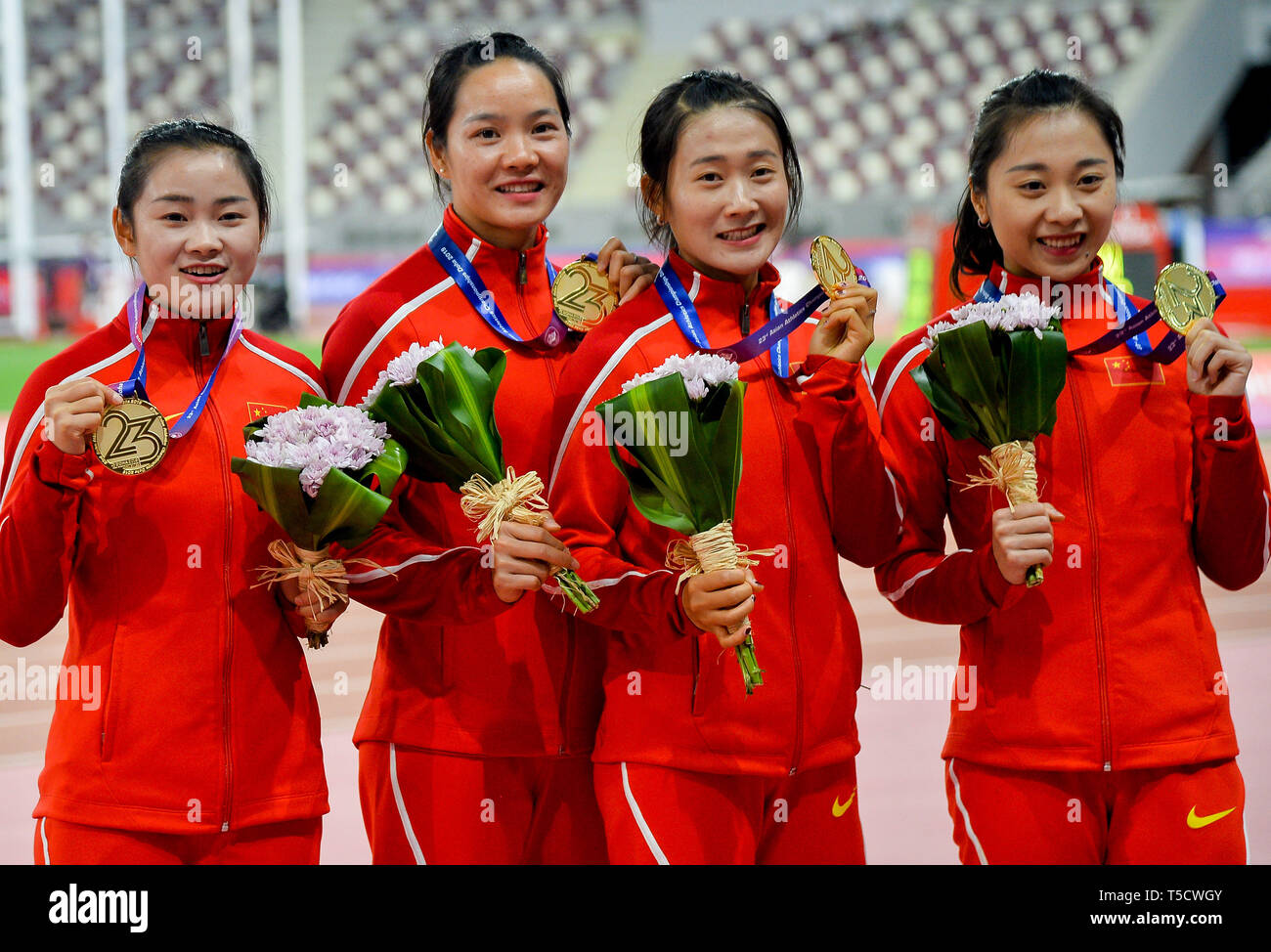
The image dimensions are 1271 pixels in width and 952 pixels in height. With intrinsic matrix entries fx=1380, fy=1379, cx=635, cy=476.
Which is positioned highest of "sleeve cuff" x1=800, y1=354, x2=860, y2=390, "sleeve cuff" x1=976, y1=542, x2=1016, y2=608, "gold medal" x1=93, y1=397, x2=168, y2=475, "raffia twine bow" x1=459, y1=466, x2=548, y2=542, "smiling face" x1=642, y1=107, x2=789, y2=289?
"smiling face" x1=642, y1=107, x2=789, y2=289

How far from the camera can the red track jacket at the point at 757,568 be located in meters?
2.26

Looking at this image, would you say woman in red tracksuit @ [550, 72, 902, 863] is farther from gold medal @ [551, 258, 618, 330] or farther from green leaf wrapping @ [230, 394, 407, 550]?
green leaf wrapping @ [230, 394, 407, 550]

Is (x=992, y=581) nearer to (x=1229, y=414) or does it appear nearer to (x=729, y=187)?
(x=1229, y=414)

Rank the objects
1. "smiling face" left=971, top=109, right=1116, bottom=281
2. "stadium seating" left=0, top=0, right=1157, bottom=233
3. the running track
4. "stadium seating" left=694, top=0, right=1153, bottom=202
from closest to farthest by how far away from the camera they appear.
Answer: "smiling face" left=971, top=109, right=1116, bottom=281 < the running track < "stadium seating" left=694, top=0, right=1153, bottom=202 < "stadium seating" left=0, top=0, right=1157, bottom=233

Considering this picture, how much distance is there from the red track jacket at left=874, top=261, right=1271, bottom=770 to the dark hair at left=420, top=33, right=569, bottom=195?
98 centimetres

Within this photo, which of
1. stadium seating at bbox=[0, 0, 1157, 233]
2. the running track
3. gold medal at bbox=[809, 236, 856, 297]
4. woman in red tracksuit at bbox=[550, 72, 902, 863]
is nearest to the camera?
woman in red tracksuit at bbox=[550, 72, 902, 863]

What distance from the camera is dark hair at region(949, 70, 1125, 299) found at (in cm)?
248

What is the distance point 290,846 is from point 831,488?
3.61 ft

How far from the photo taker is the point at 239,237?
2.44 metres

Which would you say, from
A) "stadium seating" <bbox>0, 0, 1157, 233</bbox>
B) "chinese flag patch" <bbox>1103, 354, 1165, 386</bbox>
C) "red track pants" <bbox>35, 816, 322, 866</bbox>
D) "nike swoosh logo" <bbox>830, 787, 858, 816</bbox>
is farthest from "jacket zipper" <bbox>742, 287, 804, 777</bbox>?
"stadium seating" <bbox>0, 0, 1157, 233</bbox>

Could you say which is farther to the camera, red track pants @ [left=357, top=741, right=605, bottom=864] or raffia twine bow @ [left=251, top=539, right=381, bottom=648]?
red track pants @ [left=357, top=741, right=605, bottom=864]

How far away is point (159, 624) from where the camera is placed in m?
2.28

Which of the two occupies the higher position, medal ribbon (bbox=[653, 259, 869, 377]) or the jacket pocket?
medal ribbon (bbox=[653, 259, 869, 377])

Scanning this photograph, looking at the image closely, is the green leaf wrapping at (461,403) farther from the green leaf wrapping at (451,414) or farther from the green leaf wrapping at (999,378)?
the green leaf wrapping at (999,378)
